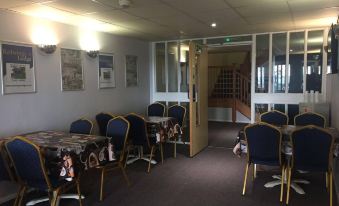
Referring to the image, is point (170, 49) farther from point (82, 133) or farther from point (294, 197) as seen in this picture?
point (294, 197)

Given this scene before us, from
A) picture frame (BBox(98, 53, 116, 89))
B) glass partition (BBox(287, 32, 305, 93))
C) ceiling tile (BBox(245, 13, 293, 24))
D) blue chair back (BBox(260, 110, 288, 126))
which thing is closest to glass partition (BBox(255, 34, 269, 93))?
glass partition (BBox(287, 32, 305, 93))

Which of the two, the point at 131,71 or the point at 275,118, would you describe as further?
the point at 131,71

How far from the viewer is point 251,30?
5457 millimetres

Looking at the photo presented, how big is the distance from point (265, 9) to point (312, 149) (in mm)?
1993

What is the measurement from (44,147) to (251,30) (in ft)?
14.3

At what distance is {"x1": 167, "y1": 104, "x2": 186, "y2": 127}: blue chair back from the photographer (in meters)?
5.73

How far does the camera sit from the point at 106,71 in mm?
5434

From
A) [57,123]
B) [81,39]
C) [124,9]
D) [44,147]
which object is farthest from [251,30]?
[44,147]

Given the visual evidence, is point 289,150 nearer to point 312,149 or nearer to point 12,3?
point 312,149

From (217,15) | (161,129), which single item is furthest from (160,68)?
(217,15)

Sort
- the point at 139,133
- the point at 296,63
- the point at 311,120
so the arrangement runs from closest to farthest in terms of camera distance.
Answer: the point at 311,120
the point at 139,133
the point at 296,63

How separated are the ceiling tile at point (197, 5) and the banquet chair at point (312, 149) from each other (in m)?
1.84

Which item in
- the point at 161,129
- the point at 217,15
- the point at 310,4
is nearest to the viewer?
the point at 310,4

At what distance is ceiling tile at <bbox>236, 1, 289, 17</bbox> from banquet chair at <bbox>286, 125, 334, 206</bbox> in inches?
65.3
